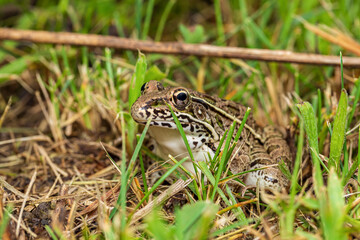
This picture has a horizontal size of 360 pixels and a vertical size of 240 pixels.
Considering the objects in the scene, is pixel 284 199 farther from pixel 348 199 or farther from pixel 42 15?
pixel 42 15

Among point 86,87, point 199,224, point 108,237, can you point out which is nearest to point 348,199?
point 199,224

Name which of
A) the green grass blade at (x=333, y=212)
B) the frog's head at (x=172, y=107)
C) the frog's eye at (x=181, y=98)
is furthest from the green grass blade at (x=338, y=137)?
the frog's eye at (x=181, y=98)

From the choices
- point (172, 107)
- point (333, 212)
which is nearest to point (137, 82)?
point (172, 107)

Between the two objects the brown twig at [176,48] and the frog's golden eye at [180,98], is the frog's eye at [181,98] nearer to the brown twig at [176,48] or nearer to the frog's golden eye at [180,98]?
the frog's golden eye at [180,98]

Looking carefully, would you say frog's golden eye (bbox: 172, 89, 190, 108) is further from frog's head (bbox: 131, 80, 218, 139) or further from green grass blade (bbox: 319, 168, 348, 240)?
green grass blade (bbox: 319, 168, 348, 240)

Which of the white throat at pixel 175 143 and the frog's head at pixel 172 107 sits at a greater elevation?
the frog's head at pixel 172 107

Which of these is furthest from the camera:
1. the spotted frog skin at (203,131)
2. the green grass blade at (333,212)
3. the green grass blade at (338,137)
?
the spotted frog skin at (203,131)

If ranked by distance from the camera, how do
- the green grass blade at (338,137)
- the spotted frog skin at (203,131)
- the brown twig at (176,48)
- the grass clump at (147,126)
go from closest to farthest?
the grass clump at (147,126)
the green grass blade at (338,137)
the spotted frog skin at (203,131)
the brown twig at (176,48)

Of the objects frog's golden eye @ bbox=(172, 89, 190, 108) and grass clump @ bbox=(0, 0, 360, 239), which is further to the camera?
frog's golden eye @ bbox=(172, 89, 190, 108)

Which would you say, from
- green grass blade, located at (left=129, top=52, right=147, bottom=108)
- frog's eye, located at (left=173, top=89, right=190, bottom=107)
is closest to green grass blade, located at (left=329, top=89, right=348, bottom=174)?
frog's eye, located at (left=173, top=89, right=190, bottom=107)

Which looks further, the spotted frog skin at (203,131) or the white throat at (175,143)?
the white throat at (175,143)
